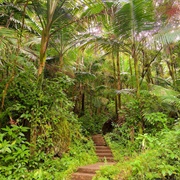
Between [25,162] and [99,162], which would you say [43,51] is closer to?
[25,162]

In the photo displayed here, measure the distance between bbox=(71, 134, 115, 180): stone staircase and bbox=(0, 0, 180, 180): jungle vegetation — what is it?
0.20 m

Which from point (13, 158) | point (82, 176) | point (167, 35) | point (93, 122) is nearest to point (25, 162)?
point (13, 158)

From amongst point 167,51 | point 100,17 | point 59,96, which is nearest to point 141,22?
point 100,17

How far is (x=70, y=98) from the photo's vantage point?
17.5 ft

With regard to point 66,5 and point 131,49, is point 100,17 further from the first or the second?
point 131,49

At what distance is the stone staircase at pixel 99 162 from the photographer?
3812mm

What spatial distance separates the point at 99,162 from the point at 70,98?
6.35ft

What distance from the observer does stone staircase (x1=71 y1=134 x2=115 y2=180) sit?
12.5 ft

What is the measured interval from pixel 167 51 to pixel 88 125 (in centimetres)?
401

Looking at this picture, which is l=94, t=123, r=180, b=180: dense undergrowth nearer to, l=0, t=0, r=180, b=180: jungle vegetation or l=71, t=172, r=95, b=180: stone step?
l=0, t=0, r=180, b=180: jungle vegetation

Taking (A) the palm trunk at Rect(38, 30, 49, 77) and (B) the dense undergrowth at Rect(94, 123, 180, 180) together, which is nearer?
(B) the dense undergrowth at Rect(94, 123, 180, 180)

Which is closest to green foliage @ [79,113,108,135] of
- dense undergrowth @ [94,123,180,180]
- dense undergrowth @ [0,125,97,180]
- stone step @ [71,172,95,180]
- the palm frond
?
dense undergrowth @ [0,125,97,180]

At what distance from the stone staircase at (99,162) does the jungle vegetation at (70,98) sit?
0.65 feet

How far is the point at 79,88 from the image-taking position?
843 centimetres
